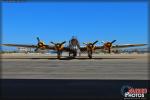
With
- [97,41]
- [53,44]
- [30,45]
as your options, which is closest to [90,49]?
[97,41]
